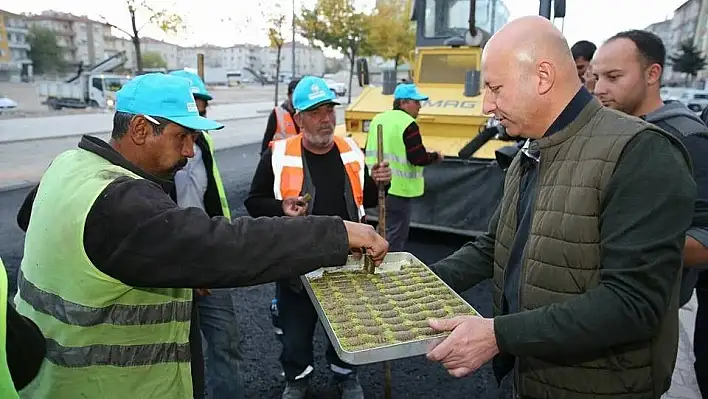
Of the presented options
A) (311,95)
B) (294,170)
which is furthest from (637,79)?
(294,170)

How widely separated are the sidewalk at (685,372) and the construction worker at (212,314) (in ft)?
8.90

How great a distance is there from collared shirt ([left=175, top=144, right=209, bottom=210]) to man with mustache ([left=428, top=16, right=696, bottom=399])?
1.99m

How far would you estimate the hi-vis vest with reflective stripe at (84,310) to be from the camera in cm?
154

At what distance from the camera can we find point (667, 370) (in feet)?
5.27

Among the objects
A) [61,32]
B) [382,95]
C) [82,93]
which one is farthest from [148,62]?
[382,95]

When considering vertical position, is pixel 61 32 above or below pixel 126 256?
above

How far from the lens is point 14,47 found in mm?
66812

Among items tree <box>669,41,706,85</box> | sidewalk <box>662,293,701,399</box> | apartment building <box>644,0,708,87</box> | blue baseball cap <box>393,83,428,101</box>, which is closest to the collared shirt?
blue baseball cap <box>393,83,428,101</box>

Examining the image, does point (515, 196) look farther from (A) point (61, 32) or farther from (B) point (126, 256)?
(A) point (61, 32)

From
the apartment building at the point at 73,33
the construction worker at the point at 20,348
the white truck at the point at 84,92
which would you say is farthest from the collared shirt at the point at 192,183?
the apartment building at the point at 73,33

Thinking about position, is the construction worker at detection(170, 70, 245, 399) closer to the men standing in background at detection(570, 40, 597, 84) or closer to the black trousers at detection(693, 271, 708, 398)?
the black trousers at detection(693, 271, 708, 398)

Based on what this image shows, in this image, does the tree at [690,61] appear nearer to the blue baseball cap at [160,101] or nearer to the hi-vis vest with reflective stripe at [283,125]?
the hi-vis vest with reflective stripe at [283,125]

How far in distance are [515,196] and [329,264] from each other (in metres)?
0.70

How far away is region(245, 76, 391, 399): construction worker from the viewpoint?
10.8 feet
